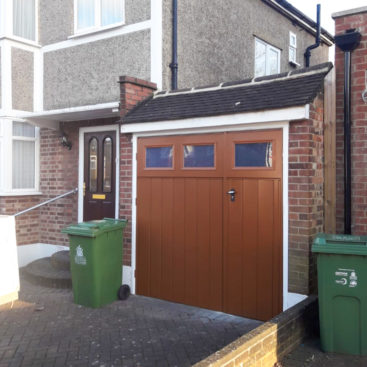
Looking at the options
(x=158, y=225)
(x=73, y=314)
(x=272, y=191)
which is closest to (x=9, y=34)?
(x=158, y=225)

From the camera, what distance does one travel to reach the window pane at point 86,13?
788 cm

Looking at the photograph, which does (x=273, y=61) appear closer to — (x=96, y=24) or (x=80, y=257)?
(x=96, y=24)

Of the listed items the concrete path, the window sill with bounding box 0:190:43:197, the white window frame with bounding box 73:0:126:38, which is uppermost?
the white window frame with bounding box 73:0:126:38

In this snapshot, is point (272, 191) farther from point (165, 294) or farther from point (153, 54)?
point (153, 54)

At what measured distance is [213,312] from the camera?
538cm

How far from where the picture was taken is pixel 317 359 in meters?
3.98

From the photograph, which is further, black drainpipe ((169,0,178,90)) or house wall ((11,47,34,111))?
house wall ((11,47,34,111))

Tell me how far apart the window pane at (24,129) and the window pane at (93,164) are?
153cm

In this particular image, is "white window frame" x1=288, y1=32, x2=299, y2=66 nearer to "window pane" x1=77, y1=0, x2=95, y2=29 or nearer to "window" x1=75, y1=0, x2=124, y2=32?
"window" x1=75, y1=0, x2=124, y2=32

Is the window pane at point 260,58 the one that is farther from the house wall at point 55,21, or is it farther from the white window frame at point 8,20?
the white window frame at point 8,20

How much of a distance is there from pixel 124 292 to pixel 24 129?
4234 millimetres

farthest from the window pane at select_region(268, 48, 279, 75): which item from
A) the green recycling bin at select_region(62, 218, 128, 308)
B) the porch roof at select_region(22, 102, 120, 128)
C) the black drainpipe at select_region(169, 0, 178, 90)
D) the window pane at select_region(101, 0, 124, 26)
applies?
the green recycling bin at select_region(62, 218, 128, 308)

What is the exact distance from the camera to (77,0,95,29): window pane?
7.88 meters

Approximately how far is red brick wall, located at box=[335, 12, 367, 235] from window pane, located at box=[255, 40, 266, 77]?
4833 millimetres
